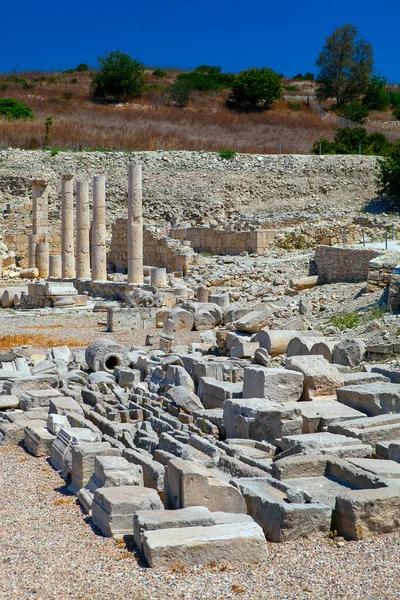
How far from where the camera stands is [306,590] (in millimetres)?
5723

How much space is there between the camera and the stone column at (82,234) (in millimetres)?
29219

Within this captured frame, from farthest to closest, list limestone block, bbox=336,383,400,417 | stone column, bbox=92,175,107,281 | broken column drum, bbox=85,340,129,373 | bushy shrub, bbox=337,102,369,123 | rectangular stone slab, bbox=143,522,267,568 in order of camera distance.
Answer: bushy shrub, bbox=337,102,369,123 < stone column, bbox=92,175,107,281 < broken column drum, bbox=85,340,129,373 < limestone block, bbox=336,383,400,417 < rectangular stone slab, bbox=143,522,267,568

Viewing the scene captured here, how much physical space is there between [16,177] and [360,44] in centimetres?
4282

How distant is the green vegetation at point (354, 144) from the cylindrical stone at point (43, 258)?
1826 cm

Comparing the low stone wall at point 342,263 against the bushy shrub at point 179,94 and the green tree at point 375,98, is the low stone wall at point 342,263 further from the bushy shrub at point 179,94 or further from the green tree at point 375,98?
the green tree at point 375,98

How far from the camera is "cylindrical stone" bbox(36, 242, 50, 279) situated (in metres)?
34.2

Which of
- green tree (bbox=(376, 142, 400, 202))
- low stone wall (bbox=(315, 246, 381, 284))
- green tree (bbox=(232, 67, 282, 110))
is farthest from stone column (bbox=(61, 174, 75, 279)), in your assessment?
green tree (bbox=(232, 67, 282, 110))

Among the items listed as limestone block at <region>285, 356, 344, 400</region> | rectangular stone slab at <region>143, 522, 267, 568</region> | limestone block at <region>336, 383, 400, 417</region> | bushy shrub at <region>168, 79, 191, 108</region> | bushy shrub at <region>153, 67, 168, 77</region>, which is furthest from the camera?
bushy shrub at <region>153, 67, 168, 77</region>

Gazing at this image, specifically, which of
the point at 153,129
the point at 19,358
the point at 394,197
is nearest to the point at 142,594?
the point at 19,358

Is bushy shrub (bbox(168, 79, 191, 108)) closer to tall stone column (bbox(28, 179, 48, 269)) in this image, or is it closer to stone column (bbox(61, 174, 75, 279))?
tall stone column (bbox(28, 179, 48, 269))

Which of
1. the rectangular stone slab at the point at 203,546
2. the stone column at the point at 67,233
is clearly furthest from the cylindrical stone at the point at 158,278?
the rectangular stone slab at the point at 203,546

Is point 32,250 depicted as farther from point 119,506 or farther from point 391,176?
point 119,506

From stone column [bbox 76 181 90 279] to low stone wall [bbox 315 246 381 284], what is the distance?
28.2ft

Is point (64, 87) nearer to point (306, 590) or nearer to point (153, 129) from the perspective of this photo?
point (153, 129)
